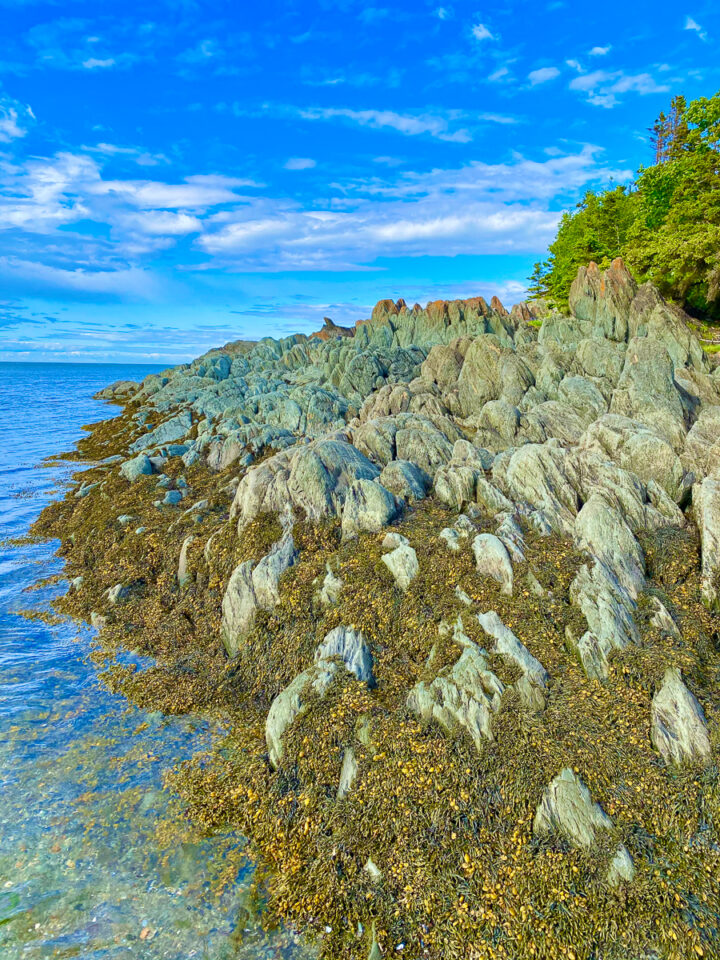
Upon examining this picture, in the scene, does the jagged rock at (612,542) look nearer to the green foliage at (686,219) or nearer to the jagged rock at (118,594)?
the jagged rock at (118,594)

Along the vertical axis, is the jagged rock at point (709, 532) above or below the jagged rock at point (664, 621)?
above

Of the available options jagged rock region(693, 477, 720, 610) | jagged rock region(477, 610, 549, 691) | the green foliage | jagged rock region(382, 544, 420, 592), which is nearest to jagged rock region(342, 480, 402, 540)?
jagged rock region(382, 544, 420, 592)

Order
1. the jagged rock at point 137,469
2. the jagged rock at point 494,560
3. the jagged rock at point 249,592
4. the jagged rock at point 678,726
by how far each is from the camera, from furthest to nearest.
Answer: the jagged rock at point 137,469 < the jagged rock at point 249,592 < the jagged rock at point 494,560 < the jagged rock at point 678,726

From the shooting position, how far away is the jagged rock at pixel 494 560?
1485 cm

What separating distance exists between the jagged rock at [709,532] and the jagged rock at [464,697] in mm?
6849

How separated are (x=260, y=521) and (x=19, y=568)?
A: 1411 centimetres

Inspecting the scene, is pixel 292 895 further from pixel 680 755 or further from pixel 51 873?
pixel 680 755

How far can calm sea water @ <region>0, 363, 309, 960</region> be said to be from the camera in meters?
8.94

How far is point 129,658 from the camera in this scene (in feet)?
55.9

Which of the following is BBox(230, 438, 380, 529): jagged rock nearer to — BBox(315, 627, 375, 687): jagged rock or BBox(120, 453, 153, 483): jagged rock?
BBox(315, 627, 375, 687): jagged rock

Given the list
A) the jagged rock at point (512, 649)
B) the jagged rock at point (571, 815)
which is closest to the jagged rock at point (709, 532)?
the jagged rock at point (512, 649)

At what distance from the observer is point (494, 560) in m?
15.3

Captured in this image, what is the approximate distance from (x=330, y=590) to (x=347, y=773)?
5.58 metres

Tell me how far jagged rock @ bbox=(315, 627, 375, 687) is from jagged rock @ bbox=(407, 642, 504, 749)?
1.45 m
